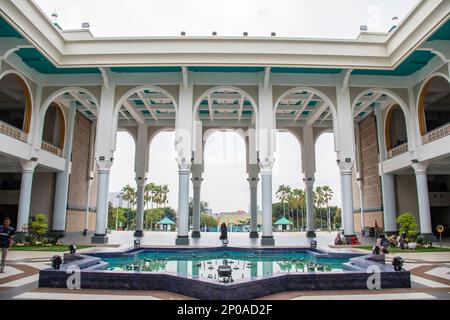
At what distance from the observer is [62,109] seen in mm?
17797

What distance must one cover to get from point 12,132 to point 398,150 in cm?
1808

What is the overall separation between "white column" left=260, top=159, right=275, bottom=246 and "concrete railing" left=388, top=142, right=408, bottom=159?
716 centimetres

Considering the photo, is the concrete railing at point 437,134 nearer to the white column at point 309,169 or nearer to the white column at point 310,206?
the white column at point 309,169

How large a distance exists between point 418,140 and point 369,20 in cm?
601

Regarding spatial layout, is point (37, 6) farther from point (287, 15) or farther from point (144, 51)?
point (287, 15)

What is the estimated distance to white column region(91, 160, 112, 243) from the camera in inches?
559

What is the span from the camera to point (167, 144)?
92.7ft

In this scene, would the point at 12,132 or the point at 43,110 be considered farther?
the point at 43,110

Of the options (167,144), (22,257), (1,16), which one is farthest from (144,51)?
(167,144)

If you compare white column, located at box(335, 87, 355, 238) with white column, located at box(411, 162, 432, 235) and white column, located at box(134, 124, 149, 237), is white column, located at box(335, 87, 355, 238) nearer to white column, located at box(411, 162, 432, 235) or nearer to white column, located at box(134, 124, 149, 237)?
white column, located at box(411, 162, 432, 235)

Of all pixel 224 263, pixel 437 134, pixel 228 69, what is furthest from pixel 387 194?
pixel 224 263

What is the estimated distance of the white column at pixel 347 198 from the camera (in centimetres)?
1416

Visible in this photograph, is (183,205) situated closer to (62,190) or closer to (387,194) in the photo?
(62,190)

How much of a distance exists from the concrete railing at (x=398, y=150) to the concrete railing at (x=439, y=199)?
5.15 meters
